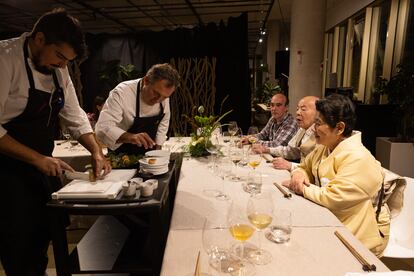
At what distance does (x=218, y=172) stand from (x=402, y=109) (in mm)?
3340

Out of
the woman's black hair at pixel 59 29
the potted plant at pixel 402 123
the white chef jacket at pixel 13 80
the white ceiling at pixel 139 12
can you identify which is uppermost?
the white ceiling at pixel 139 12

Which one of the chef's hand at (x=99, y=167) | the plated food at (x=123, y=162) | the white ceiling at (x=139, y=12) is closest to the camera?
the chef's hand at (x=99, y=167)

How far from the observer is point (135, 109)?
2402 mm

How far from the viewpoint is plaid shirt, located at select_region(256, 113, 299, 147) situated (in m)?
3.23

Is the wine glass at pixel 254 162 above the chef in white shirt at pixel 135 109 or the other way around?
the other way around

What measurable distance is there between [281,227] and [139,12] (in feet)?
24.4

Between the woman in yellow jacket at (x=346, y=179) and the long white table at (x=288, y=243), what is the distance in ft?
0.30

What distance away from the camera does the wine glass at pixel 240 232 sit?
102 centimetres

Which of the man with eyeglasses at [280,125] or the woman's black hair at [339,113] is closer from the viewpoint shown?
the woman's black hair at [339,113]

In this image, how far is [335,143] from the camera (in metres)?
1.77

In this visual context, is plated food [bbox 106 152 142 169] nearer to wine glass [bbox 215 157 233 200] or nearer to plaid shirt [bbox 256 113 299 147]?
wine glass [bbox 215 157 233 200]

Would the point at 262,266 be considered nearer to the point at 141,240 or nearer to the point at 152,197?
the point at 152,197

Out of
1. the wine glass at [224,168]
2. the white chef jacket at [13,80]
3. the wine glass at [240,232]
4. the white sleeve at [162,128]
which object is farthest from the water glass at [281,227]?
the white sleeve at [162,128]

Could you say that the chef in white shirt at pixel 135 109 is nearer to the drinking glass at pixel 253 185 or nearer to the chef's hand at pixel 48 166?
the chef's hand at pixel 48 166
